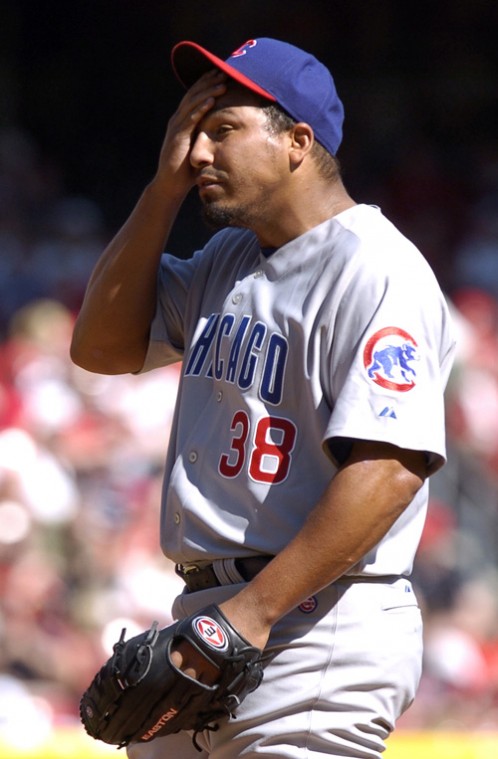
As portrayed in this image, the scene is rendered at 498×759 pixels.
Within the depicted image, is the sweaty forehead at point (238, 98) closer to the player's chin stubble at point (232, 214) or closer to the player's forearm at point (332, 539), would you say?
the player's chin stubble at point (232, 214)

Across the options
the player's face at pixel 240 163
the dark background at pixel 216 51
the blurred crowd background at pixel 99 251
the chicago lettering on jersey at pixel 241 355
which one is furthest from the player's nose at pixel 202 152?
the dark background at pixel 216 51

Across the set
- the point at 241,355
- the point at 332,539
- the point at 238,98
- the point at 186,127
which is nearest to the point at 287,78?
the point at 238,98

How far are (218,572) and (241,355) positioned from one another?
13.5 inches

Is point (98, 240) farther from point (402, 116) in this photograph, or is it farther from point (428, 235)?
point (402, 116)

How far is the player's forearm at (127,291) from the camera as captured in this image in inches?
85.0

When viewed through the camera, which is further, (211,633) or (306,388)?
(306,388)

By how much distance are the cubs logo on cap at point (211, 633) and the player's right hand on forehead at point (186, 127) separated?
756 mm

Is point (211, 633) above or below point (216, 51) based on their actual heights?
below

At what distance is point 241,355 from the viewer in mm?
1975

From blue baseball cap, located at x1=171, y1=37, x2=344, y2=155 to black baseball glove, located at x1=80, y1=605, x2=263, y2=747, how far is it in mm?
802

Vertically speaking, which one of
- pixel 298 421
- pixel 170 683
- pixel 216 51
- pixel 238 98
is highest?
pixel 216 51

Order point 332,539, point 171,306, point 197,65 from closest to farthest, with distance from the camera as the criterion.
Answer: point 332,539 < point 197,65 < point 171,306

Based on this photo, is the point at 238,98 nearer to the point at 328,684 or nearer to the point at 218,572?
the point at 218,572

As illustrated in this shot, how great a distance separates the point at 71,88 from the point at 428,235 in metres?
3.08
